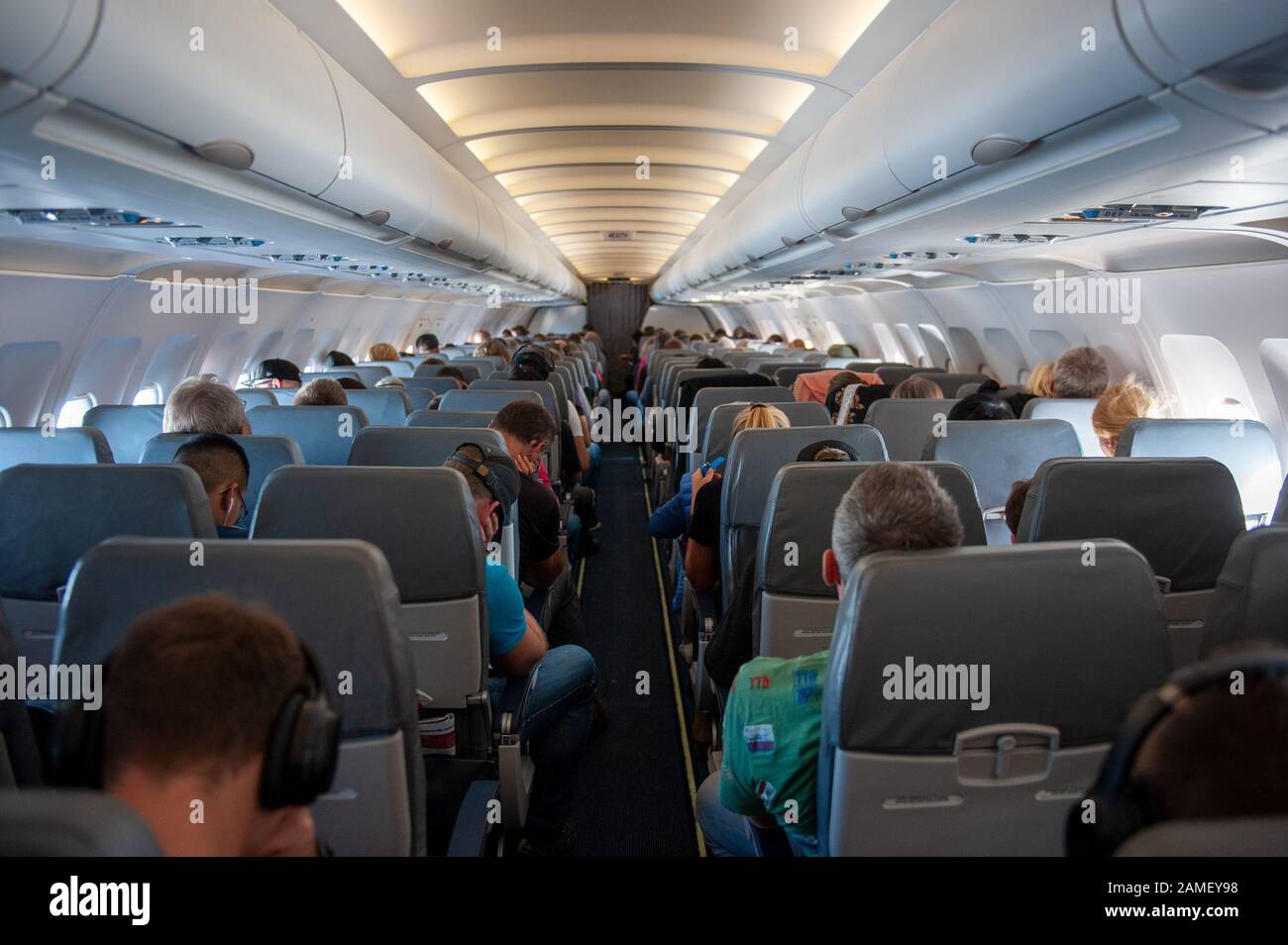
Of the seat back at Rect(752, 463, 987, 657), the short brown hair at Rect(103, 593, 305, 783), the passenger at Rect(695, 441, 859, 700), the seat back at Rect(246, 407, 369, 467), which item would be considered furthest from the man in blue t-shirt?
the seat back at Rect(246, 407, 369, 467)

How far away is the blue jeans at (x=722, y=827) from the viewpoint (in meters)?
2.32

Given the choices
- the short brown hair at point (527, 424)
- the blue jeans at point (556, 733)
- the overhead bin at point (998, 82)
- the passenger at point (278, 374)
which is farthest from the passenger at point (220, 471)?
the passenger at point (278, 374)

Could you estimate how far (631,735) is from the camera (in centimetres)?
433

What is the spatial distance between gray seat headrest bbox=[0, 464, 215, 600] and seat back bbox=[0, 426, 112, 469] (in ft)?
3.69

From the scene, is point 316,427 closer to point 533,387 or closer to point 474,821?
point 533,387

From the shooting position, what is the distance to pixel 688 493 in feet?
16.2

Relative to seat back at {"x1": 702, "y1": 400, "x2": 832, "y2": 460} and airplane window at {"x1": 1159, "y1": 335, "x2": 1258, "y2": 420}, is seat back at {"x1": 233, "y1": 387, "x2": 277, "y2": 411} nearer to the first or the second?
seat back at {"x1": 702, "y1": 400, "x2": 832, "y2": 460}

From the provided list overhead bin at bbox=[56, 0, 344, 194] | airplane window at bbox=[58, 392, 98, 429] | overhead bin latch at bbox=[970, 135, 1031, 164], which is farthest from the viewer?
airplane window at bbox=[58, 392, 98, 429]

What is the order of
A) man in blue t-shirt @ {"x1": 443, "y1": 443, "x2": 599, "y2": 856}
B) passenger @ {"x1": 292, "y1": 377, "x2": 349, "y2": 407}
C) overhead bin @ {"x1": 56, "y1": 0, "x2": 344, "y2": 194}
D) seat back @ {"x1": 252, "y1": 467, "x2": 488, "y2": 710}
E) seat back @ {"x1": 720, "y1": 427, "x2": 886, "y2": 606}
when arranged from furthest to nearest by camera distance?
passenger @ {"x1": 292, "y1": 377, "x2": 349, "y2": 407}, seat back @ {"x1": 720, "y1": 427, "x2": 886, "y2": 606}, man in blue t-shirt @ {"x1": 443, "y1": 443, "x2": 599, "y2": 856}, seat back @ {"x1": 252, "y1": 467, "x2": 488, "y2": 710}, overhead bin @ {"x1": 56, "y1": 0, "x2": 344, "y2": 194}

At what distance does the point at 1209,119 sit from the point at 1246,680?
1.97 meters

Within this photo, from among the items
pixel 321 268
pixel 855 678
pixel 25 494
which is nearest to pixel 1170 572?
pixel 855 678

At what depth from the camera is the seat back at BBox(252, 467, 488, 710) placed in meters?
2.43

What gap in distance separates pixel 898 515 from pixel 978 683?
0.39 meters

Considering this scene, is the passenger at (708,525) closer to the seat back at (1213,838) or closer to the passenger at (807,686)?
the passenger at (807,686)
